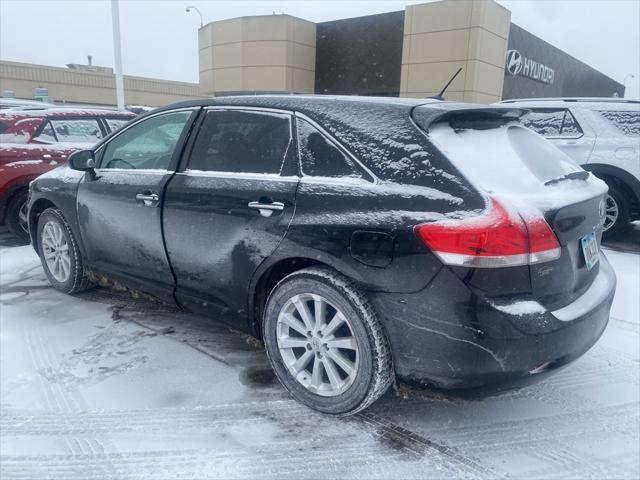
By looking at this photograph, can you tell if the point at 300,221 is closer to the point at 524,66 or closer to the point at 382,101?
the point at 382,101

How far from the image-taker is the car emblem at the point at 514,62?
1895 cm

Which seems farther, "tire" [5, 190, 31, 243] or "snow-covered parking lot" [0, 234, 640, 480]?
"tire" [5, 190, 31, 243]

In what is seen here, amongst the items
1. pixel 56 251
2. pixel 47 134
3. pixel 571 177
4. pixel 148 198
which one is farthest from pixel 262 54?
pixel 571 177

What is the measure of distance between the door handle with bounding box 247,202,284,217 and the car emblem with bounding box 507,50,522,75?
18.8 metres

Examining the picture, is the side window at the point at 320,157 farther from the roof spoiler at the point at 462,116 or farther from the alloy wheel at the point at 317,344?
the alloy wheel at the point at 317,344

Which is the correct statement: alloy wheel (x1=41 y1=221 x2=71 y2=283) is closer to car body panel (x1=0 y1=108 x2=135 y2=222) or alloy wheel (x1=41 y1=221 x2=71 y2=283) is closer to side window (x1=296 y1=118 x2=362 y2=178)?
car body panel (x1=0 y1=108 x2=135 y2=222)

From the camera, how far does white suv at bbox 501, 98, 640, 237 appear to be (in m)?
6.00

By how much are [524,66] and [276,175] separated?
20430mm

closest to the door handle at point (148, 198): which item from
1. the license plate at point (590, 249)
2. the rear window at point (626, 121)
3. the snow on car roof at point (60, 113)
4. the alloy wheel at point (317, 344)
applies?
the alloy wheel at point (317, 344)

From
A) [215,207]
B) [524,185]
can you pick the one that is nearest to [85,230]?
[215,207]

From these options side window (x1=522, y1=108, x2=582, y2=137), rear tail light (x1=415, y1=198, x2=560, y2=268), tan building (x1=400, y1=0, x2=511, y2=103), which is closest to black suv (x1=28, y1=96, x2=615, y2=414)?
rear tail light (x1=415, y1=198, x2=560, y2=268)

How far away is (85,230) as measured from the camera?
3936mm

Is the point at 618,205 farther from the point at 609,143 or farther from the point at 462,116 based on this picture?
the point at 462,116

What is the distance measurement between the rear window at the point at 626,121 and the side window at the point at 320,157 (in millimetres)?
4998
